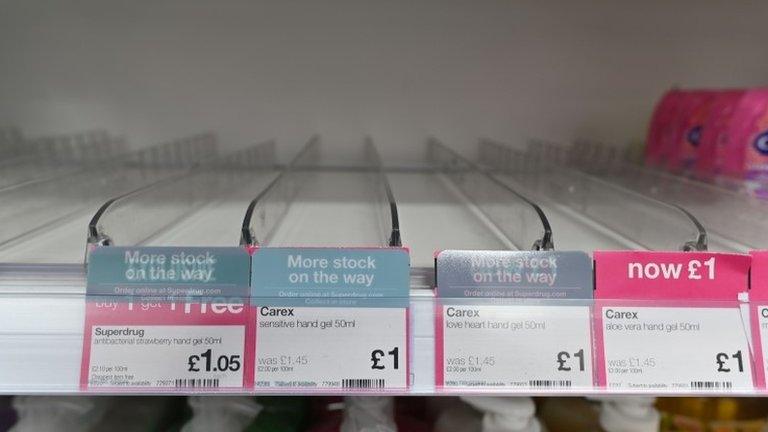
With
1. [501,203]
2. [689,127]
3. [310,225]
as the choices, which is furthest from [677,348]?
[689,127]

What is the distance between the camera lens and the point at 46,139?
115 cm

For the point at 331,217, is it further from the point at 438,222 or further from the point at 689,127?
the point at 689,127

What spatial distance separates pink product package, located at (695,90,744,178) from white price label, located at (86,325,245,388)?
86cm

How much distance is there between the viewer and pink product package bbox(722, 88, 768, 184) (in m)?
0.91

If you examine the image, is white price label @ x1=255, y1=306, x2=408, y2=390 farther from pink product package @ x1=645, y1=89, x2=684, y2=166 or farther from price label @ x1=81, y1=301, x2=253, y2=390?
pink product package @ x1=645, y1=89, x2=684, y2=166

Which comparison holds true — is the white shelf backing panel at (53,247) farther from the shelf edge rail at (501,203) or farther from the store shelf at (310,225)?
the shelf edge rail at (501,203)

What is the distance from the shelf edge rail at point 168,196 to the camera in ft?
1.87

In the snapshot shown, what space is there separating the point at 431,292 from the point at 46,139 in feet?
3.17

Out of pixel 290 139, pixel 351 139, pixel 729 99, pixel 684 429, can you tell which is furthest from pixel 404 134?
pixel 684 429

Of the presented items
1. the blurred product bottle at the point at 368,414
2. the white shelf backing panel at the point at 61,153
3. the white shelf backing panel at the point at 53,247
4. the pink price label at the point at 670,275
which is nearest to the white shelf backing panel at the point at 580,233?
the pink price label at the point at 670,275

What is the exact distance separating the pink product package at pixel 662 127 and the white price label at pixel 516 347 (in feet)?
2.51

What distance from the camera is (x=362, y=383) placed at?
48 centimetres

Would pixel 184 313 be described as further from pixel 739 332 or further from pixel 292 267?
pixel 739 332

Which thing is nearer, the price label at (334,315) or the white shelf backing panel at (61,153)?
the price label at (334,315)
